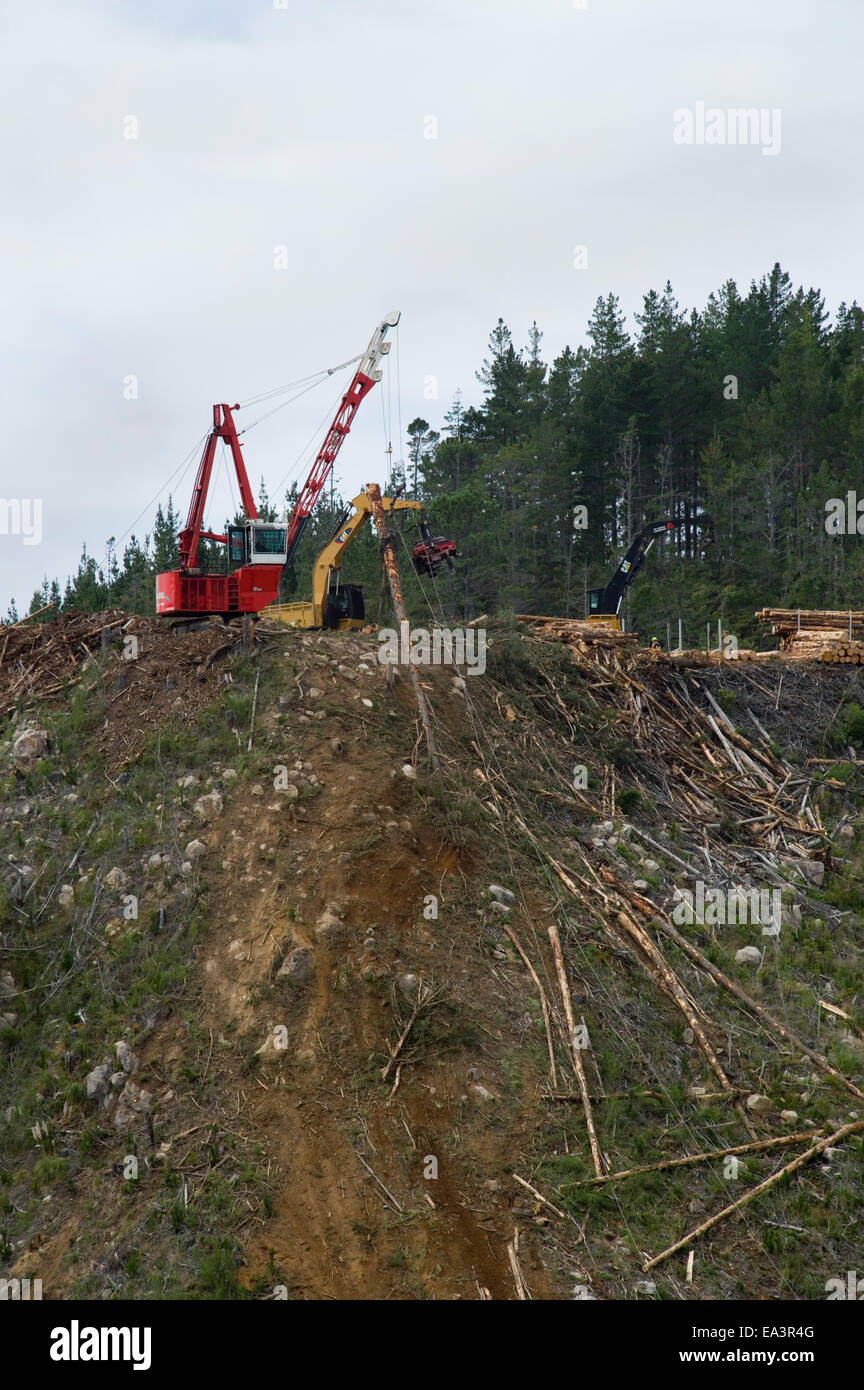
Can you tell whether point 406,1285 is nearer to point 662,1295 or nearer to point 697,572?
point 662,1295

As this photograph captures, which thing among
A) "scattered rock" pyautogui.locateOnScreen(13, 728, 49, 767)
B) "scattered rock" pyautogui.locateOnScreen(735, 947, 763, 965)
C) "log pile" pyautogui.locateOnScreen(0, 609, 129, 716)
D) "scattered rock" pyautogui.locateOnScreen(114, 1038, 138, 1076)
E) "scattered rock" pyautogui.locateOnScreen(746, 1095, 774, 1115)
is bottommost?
"scattered rock" pyautogui.locateOnScreen(746, 1095, 774, 1115)

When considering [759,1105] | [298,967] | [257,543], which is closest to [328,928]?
[298,967]

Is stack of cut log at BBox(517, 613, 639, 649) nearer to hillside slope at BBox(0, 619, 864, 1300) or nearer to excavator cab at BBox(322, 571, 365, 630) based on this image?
excavator cab at BBox(322, 571, 365, 630)

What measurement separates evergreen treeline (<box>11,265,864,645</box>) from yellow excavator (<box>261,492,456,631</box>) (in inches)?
386

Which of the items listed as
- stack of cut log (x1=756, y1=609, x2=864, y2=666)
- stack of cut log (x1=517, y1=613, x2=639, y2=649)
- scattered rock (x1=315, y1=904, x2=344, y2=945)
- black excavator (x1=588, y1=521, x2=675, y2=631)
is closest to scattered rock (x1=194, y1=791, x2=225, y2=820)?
scattered rock (x1=315, y1=904, x2=344, y2=945)

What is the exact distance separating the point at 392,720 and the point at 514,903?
2.92 metres

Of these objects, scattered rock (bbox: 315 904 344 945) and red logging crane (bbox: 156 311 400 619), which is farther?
red logging crane (bbox: 156 311 400 619)

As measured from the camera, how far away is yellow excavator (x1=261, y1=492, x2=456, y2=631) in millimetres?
17703

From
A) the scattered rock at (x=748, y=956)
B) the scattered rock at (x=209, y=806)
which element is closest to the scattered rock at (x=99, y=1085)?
the scattered rock at (x=209, y=806)

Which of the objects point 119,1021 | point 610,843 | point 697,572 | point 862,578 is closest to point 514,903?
point 610,843

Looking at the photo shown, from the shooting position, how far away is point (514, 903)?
10625mm

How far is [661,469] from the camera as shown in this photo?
40.8 meters

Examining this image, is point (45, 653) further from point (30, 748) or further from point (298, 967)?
point (298, 967)

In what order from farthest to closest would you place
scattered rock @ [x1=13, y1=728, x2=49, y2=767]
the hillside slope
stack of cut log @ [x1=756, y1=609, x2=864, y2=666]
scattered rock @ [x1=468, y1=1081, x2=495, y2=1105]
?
1. stack of cut log @ [x1=756, y1=609, x2=864, y2=666]
2. scattered rock @ [x1=13, y1=728, x2=49, y2=767]
3. scattered rock @ [x1=468, y1=1081, x2=495, y2=1105]
4. the hillside slope
